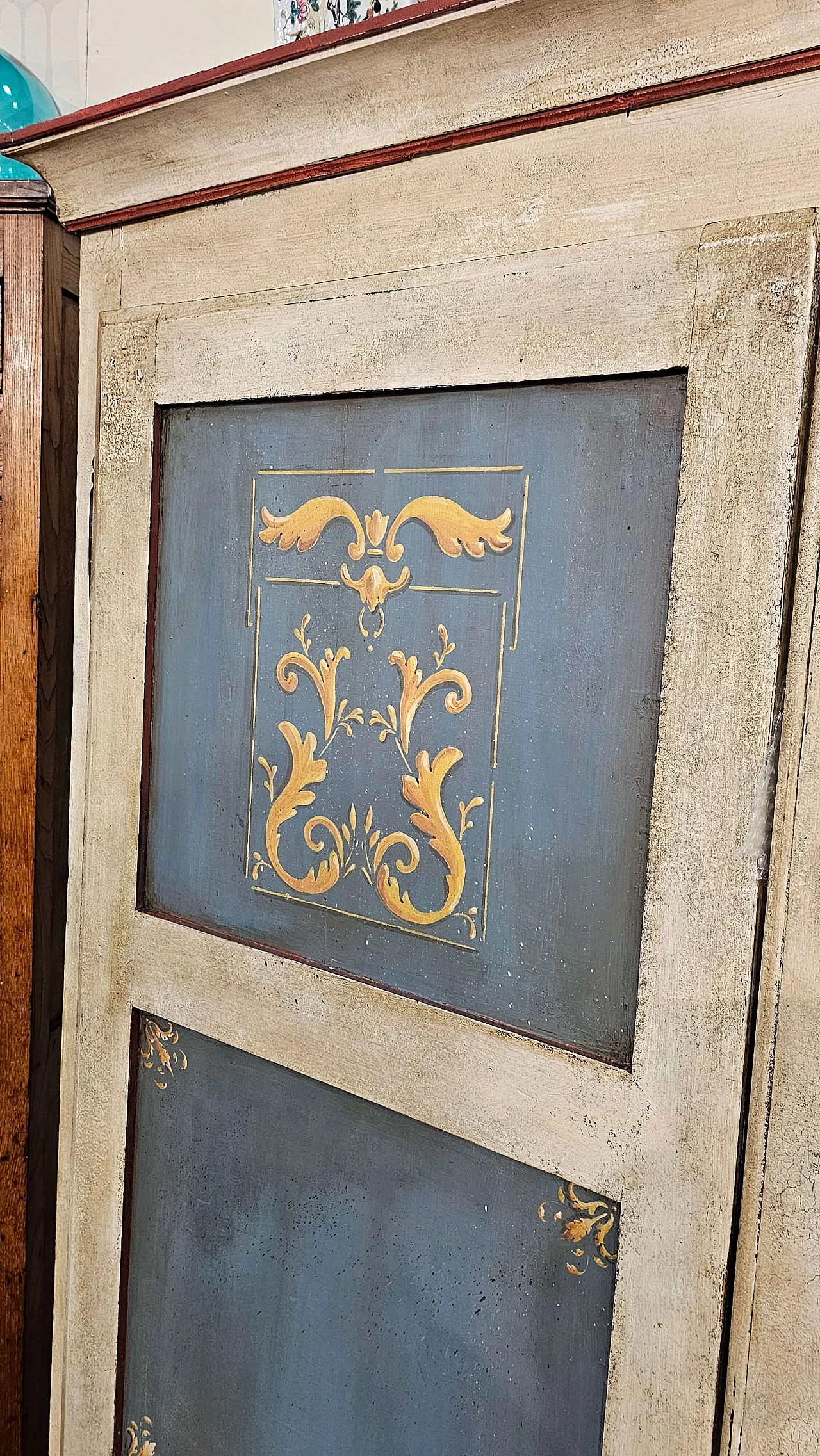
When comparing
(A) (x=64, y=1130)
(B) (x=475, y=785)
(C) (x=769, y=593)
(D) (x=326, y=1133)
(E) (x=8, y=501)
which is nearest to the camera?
Result: (C) (x=769, y=593)

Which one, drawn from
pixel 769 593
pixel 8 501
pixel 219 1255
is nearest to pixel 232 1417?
pixel 219 1255

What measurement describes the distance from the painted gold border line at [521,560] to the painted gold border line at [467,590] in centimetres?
2

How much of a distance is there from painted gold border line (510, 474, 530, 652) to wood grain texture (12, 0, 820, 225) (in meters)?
0.23

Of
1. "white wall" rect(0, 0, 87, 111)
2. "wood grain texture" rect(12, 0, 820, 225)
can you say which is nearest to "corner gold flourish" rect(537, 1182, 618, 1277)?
"wood grain texture" rect(12, 0, 820, 225)

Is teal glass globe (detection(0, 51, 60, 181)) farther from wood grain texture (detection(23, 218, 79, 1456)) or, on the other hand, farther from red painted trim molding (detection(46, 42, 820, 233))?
red painted trim molding (detection(46, 42, 820, 233))

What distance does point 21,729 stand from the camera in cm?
122

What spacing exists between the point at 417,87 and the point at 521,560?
33 centimetres

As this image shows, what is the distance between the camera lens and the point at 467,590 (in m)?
0.77

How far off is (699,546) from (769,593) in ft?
0.18

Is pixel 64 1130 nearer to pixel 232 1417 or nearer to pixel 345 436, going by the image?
pixel 232 1417

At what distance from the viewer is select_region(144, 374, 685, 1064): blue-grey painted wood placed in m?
0.70

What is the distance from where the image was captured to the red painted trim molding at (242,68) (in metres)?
0.68

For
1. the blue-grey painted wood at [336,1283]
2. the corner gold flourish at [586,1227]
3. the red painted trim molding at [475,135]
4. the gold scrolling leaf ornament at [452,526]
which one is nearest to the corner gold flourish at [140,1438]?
the blue-grey painted wood at [336,1283]

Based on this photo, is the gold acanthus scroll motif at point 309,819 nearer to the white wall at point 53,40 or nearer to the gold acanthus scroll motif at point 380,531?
the gold acanthus scroll motif at point 380,531
